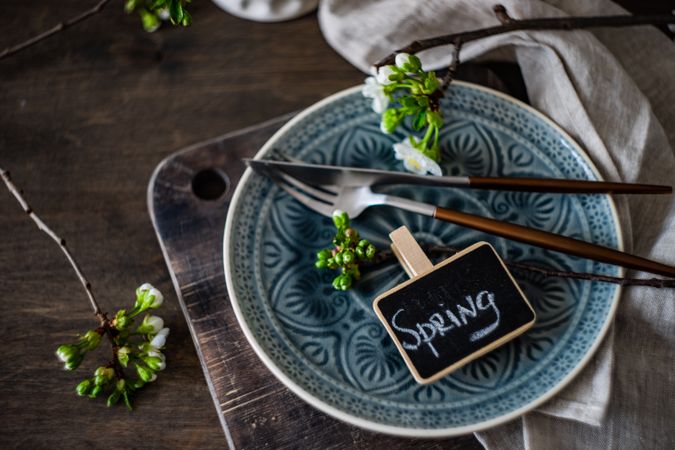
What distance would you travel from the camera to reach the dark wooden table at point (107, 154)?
69cm

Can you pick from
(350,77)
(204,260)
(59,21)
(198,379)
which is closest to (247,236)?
(204,260)

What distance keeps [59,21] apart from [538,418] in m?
0.78

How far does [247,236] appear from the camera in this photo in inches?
27.7

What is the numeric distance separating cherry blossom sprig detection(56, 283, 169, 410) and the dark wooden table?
0.02 m

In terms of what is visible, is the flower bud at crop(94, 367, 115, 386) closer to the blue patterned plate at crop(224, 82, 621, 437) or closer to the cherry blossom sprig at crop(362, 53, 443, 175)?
the blue patterned plate at crop(224, 82, 621, 437)

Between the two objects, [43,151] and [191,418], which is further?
[43,151]

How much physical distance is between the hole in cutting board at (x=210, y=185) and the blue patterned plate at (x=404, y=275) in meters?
0.08

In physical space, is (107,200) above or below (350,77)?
below

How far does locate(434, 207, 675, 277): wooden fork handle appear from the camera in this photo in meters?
0.64

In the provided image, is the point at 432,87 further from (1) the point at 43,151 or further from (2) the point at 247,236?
(1) the point at 43,151

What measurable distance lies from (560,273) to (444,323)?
14cm

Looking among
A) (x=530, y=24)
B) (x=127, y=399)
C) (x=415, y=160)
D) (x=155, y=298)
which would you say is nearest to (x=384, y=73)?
(x=415, y=160)

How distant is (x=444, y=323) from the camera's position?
0.61 metres

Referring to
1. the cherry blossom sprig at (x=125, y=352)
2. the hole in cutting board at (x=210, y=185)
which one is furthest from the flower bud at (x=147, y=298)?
the hole in cutting board at (x=210, y=185)
